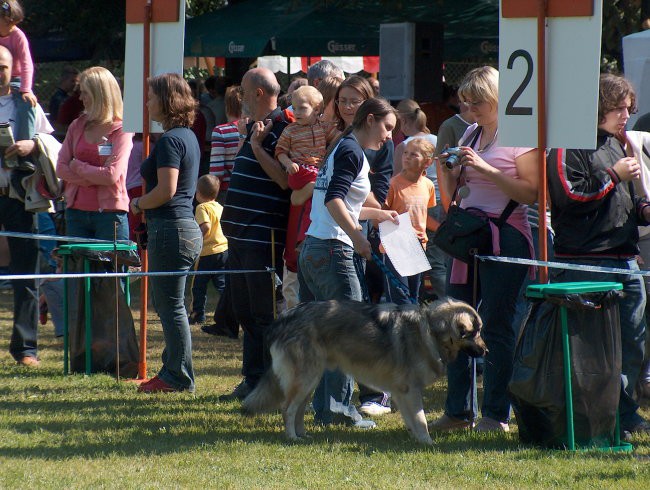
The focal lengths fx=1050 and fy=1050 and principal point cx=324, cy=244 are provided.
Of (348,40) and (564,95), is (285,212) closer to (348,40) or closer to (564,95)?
(564,95)

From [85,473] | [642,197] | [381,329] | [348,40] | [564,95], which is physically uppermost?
[348,40]

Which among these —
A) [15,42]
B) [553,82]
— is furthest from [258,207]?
[15,42]

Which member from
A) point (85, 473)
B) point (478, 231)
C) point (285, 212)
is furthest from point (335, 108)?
point (85, 473)

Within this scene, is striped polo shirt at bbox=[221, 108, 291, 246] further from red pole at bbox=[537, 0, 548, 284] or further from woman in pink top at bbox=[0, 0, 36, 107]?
woman in pink top at bbox=[0, 0, 36, 107]

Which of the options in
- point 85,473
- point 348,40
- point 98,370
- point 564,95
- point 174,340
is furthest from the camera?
point 348,40

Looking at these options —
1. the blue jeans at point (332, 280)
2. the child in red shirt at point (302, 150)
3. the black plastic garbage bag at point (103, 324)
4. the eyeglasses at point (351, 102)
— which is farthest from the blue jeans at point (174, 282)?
the eyeglasses at point (351, 102)

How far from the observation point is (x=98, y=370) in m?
7.61

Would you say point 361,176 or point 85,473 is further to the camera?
point 361,176

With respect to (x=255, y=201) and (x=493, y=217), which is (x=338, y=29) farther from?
(x=493, y=217)

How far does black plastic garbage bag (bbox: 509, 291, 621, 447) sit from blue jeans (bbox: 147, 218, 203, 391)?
246 cm

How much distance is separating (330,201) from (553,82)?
1298 millimetres

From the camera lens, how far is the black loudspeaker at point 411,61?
12578 mm

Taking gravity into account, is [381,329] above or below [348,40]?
below

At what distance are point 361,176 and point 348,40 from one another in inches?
371
